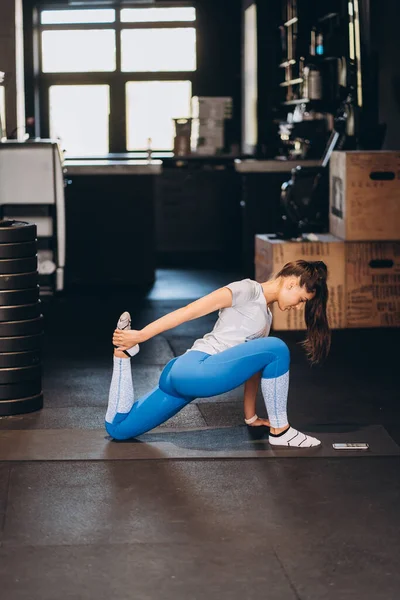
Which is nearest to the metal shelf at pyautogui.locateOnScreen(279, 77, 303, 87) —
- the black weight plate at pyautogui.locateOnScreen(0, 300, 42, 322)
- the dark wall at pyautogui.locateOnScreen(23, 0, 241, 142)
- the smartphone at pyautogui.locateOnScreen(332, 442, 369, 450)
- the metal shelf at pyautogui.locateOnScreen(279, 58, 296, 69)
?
the metal shelf at pyautogui.locateOnScreen(279, 58, 296, 69)

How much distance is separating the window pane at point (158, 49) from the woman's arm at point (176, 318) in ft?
32.4

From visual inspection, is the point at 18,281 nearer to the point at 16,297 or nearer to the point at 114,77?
the point at 16,297

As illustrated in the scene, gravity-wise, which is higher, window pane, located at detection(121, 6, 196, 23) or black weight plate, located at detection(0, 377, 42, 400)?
window pane, located at detection(121, 6, 196, 23)

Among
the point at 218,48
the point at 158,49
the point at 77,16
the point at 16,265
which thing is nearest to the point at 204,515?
the point at 16,265

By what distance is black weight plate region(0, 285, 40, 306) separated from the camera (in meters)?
4.89

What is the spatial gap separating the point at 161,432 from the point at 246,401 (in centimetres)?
38

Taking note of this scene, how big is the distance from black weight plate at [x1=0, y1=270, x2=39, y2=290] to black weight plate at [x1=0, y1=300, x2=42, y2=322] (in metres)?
0.08

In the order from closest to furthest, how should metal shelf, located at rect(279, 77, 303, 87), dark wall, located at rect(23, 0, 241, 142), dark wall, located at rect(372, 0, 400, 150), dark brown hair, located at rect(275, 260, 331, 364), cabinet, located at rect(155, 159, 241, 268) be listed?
dark brown hair, located at rect(275, 260, 331, 364), dark wall, located at rect(372, 0, 400, 150), metal shelf, located at rect(279, 77, 303, 87), cabinet, located at rect(155, 159, 241, 268), dark wall, located at rect(23, 0, 241, 142)

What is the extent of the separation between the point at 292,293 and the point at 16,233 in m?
1.33

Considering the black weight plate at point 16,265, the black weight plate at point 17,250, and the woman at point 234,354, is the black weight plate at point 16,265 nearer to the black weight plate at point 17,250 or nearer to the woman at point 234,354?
the black weight plate at point 17,250

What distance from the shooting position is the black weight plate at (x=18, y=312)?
4906 millimetres

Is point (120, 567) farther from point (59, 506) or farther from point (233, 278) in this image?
point (233, 278)

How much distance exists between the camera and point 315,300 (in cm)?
433

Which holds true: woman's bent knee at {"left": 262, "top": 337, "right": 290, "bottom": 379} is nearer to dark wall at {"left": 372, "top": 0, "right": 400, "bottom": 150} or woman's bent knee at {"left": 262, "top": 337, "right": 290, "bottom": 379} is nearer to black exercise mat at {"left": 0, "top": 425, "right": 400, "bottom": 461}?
black exercise mat at {"left": 0, "top": 425, "right": 400, "bottom": 461}
